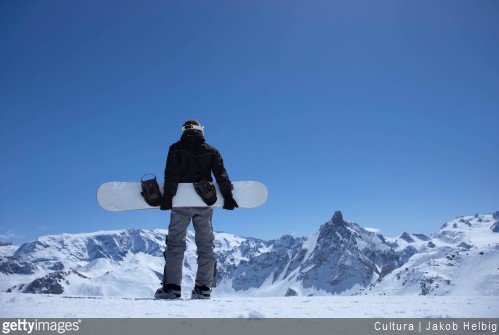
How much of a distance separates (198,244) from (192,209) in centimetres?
96

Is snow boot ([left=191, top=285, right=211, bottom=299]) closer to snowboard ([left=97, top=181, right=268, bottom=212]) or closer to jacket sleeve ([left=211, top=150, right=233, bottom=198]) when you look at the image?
snowboard ([left=97, top=181, right=268, bottom=212])

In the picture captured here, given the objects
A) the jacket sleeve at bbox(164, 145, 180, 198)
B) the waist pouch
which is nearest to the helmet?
the jacket sleeve at bbox(164, 145, 180, 198)

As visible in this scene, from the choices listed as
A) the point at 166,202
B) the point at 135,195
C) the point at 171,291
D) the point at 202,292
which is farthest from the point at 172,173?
the point at 202,292

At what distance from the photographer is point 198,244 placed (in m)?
10.2

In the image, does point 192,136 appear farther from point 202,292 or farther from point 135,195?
point 202,292

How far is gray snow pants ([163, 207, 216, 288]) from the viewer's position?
9773mm

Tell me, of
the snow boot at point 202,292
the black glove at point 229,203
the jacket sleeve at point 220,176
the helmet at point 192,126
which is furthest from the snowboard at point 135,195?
the snow boot at point 202,292

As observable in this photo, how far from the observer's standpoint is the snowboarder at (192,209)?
9.73 meters

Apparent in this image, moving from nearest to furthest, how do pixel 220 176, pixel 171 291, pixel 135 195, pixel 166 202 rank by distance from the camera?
pixel 171 291, pixel 166 202, pixel 220 176, pixel 135 195
